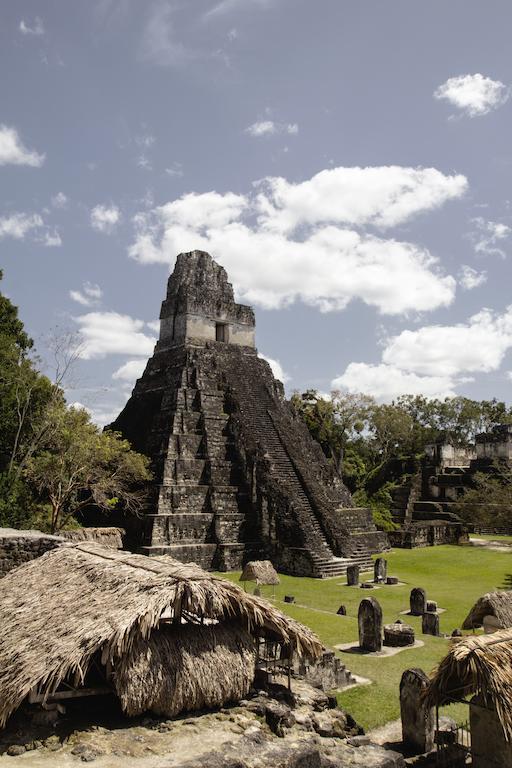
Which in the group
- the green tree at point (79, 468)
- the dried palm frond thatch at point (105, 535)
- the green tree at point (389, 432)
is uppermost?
the green tree at point (389, 432)

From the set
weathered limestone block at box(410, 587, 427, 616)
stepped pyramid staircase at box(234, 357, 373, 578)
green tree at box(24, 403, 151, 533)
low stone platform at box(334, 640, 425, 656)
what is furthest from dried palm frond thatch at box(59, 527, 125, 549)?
low stone platform at box(334, 640, 425, 656)

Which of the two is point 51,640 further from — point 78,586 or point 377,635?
point 377,635

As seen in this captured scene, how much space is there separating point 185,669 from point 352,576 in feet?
37.5

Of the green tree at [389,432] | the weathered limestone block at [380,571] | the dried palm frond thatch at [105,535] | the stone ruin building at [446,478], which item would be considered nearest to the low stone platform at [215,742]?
the weathered limestone block at [380,571]

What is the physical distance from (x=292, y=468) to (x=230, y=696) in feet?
52.8

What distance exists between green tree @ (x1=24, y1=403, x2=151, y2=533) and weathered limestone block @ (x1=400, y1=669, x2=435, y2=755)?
12.8 m

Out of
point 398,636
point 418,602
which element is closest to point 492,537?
point 418,602

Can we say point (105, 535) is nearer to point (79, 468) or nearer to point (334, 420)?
point (79, 468)

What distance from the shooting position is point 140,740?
240 inches

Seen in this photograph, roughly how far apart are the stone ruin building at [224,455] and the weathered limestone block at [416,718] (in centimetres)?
1106

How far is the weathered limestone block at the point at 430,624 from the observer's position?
1247cm

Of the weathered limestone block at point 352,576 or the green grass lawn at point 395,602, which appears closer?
the green grass lawn at point 395,602

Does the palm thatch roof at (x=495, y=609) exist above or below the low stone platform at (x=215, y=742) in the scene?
above

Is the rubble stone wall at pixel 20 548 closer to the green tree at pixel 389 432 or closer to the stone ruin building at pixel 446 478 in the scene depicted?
the stone ruin building at pixel 446 478
